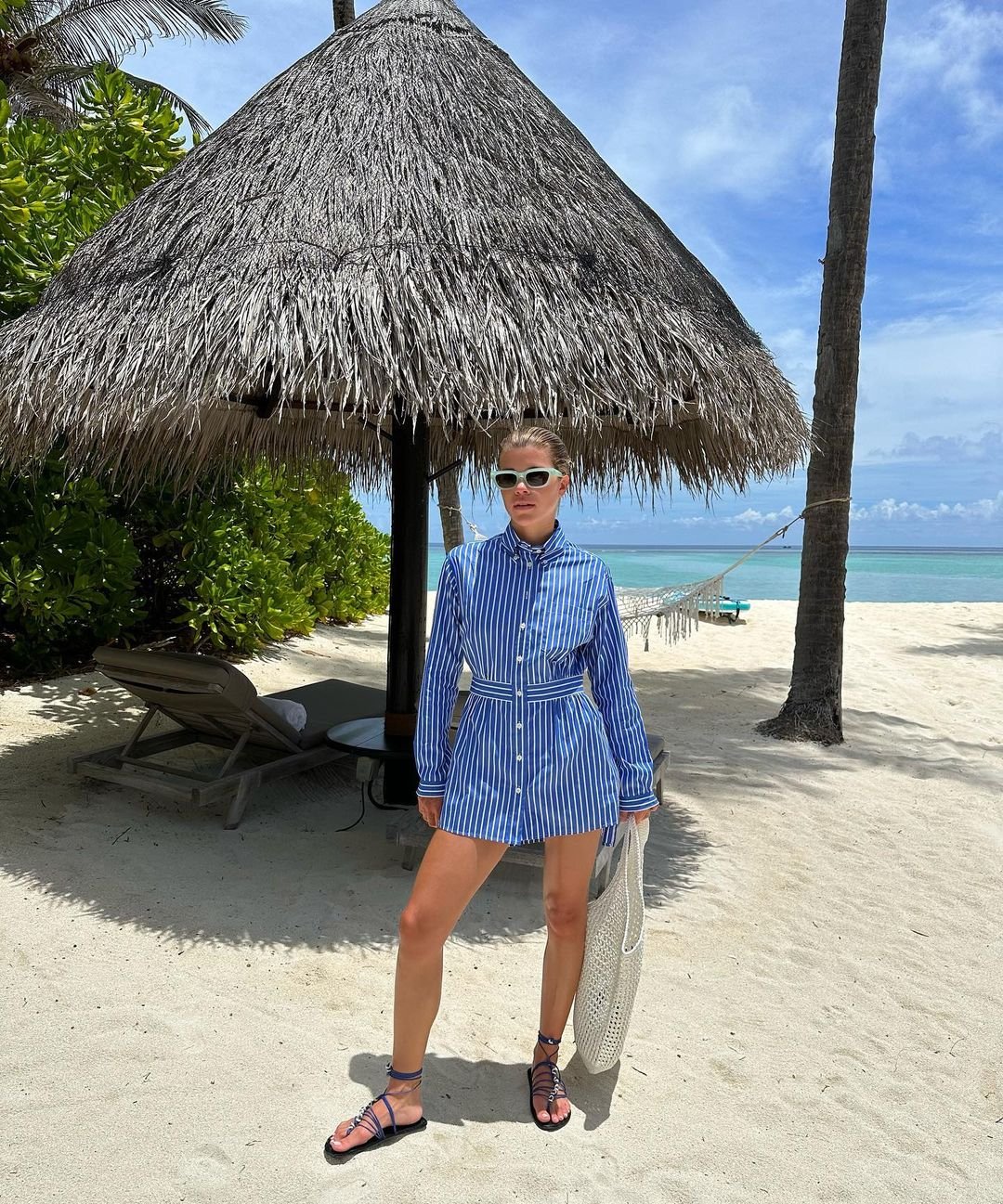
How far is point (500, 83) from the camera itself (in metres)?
4.22

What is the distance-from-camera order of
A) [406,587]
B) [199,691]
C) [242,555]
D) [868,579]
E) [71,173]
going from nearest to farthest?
[199,691] → [406,587] → [71,173] → [242,555] → [868,579]

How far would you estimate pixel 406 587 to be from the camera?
4.32m

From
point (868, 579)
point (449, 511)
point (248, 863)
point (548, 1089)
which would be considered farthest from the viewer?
point (868, 579)

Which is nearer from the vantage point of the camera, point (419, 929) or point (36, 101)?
point (419, 929)

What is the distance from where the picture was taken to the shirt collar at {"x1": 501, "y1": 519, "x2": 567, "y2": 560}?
2043 millimetres

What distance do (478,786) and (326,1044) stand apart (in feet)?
3.33

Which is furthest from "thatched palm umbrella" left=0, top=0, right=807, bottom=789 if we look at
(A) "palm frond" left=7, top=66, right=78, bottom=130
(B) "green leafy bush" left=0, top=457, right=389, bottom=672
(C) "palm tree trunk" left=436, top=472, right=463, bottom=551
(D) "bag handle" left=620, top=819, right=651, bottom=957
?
(A) "palm frond" left=7, top=66, right=78, bottom=130

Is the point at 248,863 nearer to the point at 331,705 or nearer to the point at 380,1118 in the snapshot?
the point at 331,705

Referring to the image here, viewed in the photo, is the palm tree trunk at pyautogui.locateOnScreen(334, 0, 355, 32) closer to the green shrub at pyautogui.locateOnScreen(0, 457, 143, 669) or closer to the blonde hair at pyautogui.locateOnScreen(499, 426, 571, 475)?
the green shrub at pyautogui.locateOnScreen(0, 457, 143, 669)

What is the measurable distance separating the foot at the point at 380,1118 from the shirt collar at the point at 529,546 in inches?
47.4

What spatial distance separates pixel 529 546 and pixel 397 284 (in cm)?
170

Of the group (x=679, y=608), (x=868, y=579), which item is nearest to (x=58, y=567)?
(x=679, y=608)

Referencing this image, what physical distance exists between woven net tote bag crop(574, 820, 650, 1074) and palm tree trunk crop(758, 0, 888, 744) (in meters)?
3.89

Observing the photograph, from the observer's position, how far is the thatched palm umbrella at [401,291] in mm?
3283
